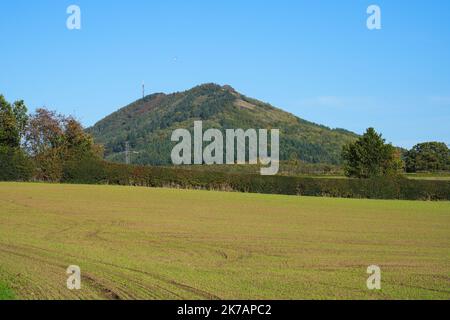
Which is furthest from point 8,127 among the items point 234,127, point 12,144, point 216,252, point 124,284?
point 234,127

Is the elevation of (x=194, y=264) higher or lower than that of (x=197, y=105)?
lower

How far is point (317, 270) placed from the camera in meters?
14.1

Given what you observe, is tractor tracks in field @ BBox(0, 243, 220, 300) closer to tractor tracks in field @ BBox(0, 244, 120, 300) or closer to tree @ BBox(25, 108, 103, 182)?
tractor tracks in field @ BBox(0, 244, 120, 300)

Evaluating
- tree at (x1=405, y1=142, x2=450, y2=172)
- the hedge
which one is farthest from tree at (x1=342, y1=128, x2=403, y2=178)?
tree at (x1=405, y1=142, x2=450, y2=172)

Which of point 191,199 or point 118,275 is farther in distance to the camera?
point 191,199

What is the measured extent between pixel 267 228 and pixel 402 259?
8.26m

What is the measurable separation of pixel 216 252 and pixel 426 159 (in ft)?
326

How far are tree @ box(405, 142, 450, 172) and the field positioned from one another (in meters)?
79.3

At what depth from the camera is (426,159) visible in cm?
10962

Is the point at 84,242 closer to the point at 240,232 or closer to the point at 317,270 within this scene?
the point at 240,232

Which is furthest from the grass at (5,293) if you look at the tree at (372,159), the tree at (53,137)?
the tree at (372,159)

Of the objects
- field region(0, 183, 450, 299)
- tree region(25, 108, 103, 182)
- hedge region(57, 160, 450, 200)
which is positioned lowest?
field region(0, 183, 450, 299)

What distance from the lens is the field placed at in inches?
460
